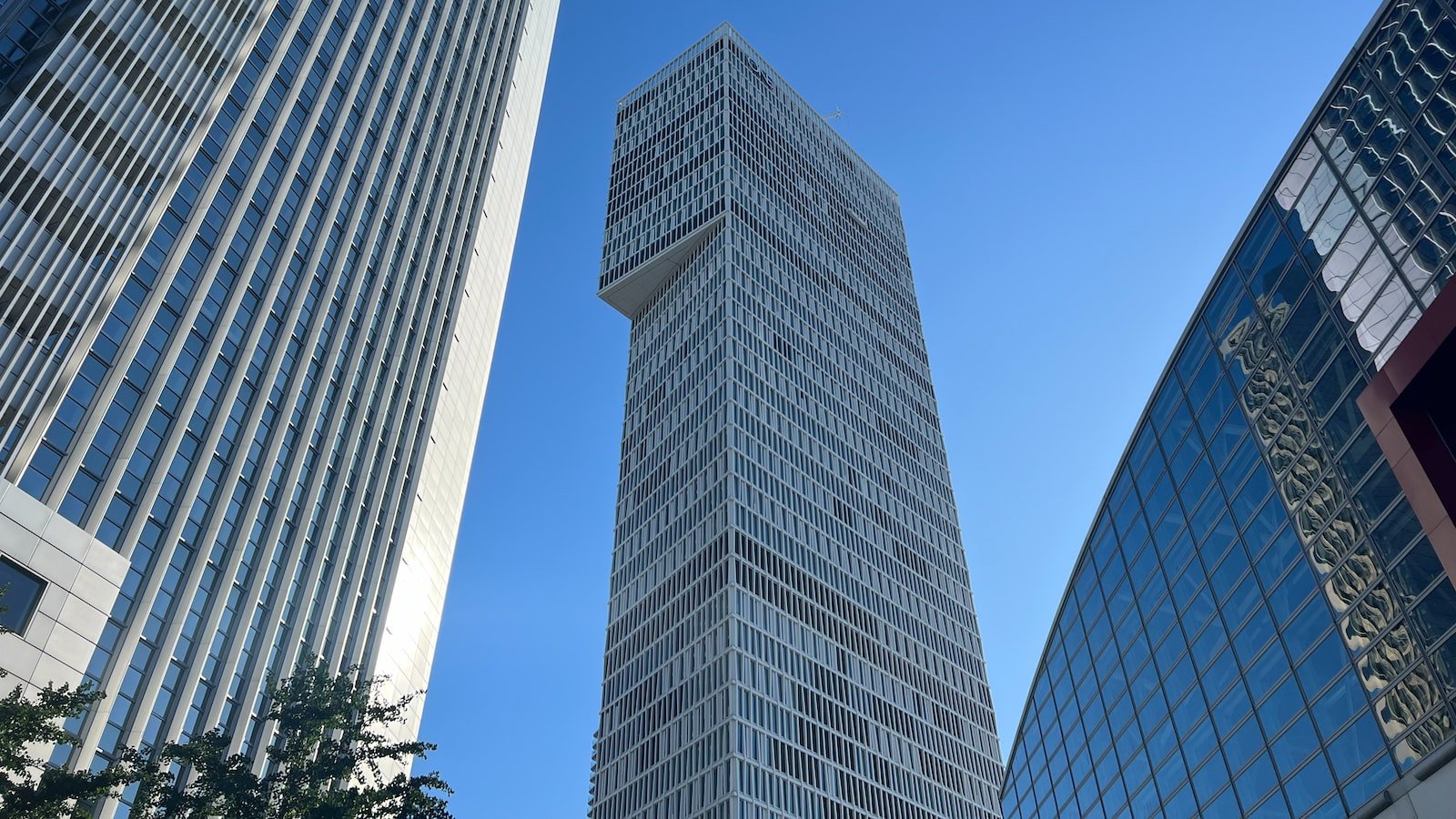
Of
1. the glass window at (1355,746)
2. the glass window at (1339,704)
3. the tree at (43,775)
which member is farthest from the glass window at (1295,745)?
the tree at (43,775)

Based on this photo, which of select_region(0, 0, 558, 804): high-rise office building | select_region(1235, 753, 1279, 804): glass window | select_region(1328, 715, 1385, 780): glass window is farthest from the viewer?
select_region(0, 0, 558, 804): high-rise office building

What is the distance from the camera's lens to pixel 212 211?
202 ft

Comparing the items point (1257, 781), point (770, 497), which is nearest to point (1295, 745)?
point (1257, 781)

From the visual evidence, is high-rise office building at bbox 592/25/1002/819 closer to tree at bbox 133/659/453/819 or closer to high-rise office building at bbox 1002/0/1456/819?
high-rise office building at bbox 1002/0/1456/819

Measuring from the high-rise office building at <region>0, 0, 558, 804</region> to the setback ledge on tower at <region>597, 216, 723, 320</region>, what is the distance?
45165 millimetres

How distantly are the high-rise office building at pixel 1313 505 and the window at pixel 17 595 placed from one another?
39446mm

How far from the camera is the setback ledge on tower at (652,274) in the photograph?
440 feet

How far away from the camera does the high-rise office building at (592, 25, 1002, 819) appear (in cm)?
9731

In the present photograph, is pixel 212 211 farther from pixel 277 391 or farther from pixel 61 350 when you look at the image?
pixel 61 350

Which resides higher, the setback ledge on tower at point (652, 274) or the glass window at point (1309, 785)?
the setback ledge on tower at point (652, 274)

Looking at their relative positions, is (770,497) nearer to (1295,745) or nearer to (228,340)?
(228,340)

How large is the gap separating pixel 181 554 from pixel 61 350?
13.0 metres

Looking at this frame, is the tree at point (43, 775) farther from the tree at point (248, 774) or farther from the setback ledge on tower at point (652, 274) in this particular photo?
the setback ledge on tower at point (652, 274)

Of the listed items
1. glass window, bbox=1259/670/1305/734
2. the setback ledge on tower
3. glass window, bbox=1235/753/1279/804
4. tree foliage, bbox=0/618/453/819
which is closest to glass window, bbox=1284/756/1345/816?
glass window, bbox=1235/753/1279/804
